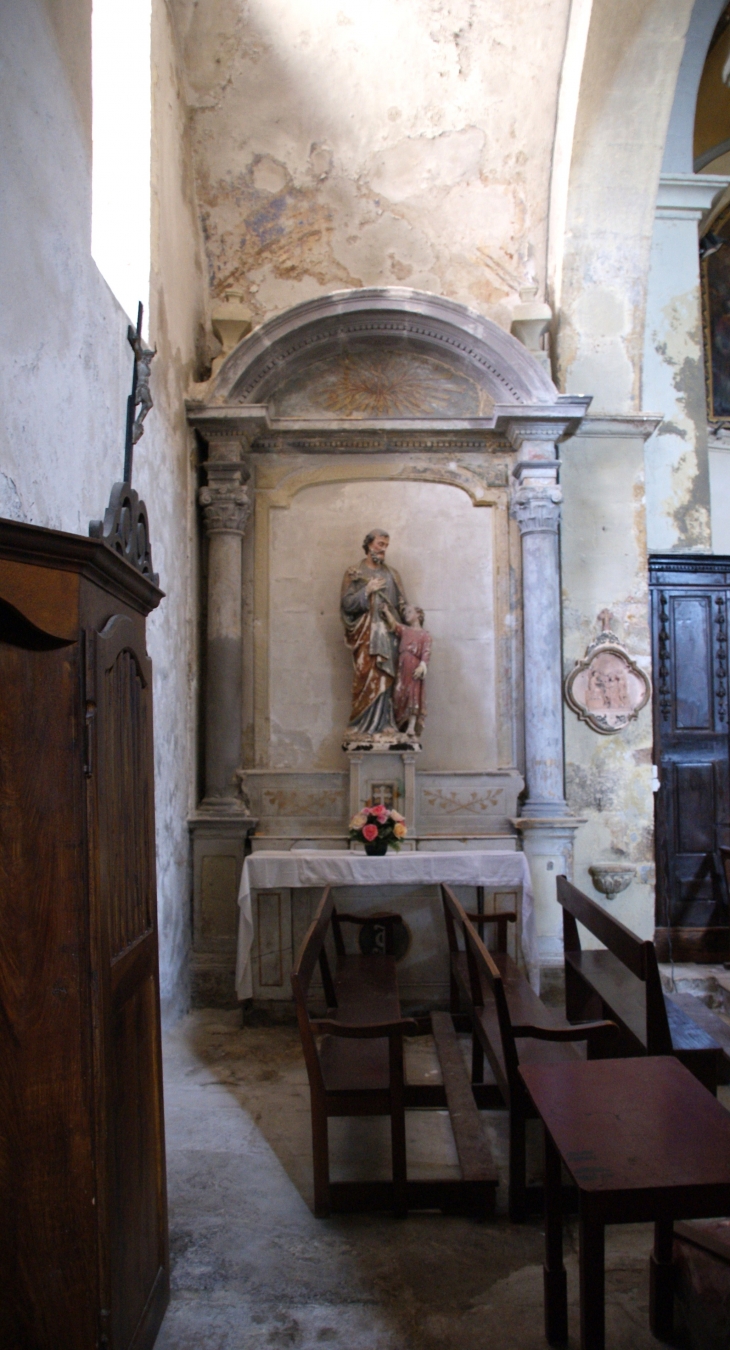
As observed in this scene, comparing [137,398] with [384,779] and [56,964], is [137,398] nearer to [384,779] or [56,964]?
[384,779]

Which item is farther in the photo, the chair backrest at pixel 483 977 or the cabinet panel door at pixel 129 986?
the chair backrest at pixel 483 977

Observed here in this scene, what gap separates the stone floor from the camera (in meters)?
2.51

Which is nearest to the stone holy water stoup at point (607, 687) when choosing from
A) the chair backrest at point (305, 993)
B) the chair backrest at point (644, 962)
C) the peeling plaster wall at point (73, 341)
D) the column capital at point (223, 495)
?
the chair backrest at point (644, 962)

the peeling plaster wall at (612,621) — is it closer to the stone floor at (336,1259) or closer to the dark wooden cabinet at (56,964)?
the stone floor at (336,1259)

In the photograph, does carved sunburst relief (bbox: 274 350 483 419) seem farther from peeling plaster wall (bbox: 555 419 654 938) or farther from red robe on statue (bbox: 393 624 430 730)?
red robe on statue (bbox: 393 624 430 730)

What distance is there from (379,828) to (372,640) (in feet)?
3.89

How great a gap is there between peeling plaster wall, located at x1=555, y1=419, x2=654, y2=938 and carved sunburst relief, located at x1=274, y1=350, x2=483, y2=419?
88 cm

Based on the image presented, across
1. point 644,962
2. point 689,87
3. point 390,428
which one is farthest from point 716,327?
point 644,962

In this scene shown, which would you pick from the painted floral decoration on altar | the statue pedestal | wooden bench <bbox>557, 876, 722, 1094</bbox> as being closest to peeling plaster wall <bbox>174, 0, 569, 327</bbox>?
the statue pedestal

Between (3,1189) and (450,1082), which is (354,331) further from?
(3,1189)

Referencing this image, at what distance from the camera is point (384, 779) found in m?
5.65

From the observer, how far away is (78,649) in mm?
1981

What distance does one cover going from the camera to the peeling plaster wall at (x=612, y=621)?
231 inches

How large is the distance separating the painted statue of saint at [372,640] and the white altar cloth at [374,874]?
0.88 m
